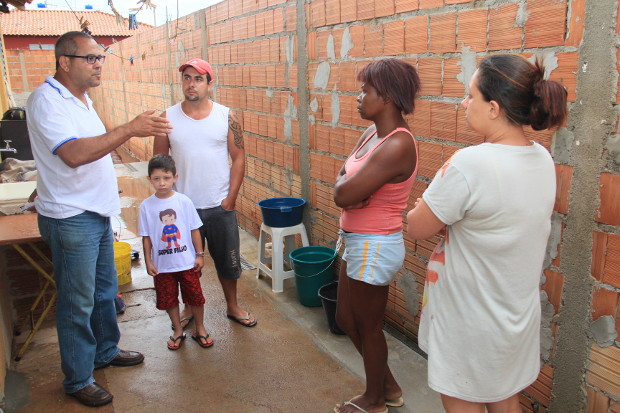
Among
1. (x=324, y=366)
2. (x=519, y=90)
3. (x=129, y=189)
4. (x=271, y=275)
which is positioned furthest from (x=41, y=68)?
(x=519, y=90)

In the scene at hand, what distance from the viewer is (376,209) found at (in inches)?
92.7

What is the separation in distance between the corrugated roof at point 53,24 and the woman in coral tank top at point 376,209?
2465cm

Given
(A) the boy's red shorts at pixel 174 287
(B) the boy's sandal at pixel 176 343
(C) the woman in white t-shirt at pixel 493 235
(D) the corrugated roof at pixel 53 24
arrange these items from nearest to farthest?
(C) the woman in white t-shirt at pixel 493 235
(A) the boy's red shorts at pixel 174 287
(B) the boy's sandal at pixel 176 343
(D) the corrugated roof at pixel 53 24

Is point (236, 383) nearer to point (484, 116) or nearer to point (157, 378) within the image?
point (157, 378)

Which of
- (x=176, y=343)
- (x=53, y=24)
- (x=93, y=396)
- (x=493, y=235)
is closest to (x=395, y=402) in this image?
(x=493, y=235)

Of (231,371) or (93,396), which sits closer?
(93,396)

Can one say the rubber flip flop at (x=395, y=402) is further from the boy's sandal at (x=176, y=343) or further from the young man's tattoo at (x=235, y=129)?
the young man's tattoo at (x=235, y=129)

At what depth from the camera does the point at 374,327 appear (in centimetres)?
246

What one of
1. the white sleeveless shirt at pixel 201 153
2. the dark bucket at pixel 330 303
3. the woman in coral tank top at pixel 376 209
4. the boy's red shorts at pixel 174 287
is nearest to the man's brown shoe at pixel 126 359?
the boy's red shorts at pixel 174 287

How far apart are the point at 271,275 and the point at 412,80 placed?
249 centimetres

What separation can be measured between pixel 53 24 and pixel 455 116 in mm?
29042

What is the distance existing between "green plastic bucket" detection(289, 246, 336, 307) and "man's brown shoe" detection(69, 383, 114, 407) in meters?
1.59

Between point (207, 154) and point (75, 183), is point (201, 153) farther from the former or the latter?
point (75, 183)

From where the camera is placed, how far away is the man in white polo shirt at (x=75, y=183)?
8.20 ft
